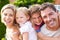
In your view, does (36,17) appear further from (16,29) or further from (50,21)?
(16,29)

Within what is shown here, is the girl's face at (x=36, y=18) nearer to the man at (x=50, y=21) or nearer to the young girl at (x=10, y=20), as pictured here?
the man at (x=50, y=21)

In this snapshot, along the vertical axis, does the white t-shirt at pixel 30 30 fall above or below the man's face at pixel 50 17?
below

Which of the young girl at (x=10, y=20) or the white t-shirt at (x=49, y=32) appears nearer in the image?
the white t-shirt at (x=49, y=32)

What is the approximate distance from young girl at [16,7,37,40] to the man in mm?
110

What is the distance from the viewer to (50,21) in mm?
1600

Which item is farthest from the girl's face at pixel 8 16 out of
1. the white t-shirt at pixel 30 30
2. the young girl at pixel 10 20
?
the white t-shirt at pixel 30 30

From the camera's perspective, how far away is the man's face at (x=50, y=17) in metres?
1.59

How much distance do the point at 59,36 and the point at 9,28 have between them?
470 millimetres

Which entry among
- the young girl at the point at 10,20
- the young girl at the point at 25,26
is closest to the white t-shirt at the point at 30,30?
the young girl at the point at 25,26

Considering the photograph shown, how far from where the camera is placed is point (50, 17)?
160cm

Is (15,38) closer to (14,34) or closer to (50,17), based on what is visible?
(14,34)

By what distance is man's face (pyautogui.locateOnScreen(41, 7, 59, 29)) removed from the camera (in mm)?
1595

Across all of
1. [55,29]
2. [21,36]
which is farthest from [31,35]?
[55,29]

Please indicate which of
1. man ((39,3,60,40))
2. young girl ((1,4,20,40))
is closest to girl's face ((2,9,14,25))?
young girl ((1,4,20,40))
